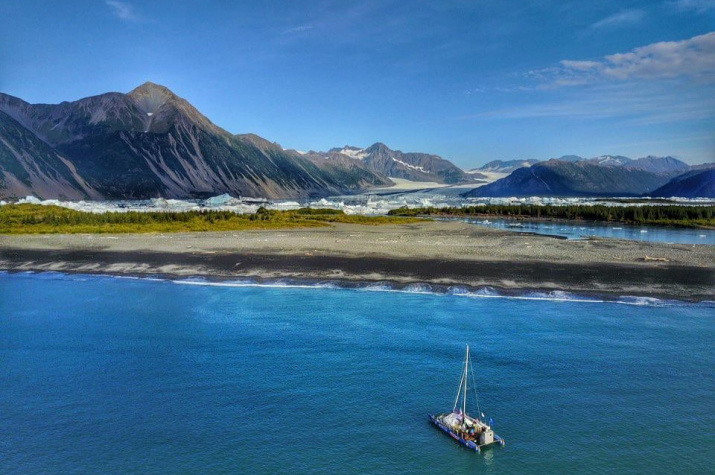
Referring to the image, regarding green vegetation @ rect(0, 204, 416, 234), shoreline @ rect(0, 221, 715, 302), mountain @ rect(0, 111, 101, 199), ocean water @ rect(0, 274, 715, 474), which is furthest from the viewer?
mountain @ rect(0, 111, 101, 199)

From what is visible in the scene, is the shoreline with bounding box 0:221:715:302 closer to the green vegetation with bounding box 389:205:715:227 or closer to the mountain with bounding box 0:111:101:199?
the green vegetation with bounding box 389:205:715:227

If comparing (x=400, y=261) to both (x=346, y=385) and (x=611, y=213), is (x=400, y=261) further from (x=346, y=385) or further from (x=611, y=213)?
(x=611, y=213)

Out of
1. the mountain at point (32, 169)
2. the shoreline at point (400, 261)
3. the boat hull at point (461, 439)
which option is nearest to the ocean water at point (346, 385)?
the boat hull at point (461, 439)

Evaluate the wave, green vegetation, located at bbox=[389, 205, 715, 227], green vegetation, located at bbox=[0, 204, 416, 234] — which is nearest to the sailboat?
the wave

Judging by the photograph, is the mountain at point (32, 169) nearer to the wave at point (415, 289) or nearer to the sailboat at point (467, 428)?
the wave at point (415, 289)

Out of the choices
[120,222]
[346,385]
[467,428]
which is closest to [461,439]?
[467,428]

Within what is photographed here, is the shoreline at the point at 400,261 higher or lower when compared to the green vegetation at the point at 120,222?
lower
